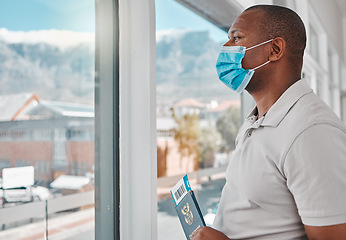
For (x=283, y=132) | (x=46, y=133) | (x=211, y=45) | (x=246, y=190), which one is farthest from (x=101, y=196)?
(x=211, y=45)

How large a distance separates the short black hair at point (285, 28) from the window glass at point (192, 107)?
712 mm

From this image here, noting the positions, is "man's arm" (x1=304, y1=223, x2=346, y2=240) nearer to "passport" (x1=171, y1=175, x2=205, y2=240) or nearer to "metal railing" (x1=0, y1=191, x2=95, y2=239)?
"passport" (x1=171, y1=175, x2=205, y2=240)

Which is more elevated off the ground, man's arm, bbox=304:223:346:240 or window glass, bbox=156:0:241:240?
window glass, bbox=156:0:241:240

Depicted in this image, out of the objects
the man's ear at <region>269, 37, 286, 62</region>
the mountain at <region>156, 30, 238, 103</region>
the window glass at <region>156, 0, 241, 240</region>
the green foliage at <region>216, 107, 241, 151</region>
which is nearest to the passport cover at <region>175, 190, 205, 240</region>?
the man's ear at <region>269, 37, 286, 62</region>

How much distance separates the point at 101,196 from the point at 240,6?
115 cm

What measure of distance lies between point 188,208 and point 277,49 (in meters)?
0.47

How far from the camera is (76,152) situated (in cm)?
101

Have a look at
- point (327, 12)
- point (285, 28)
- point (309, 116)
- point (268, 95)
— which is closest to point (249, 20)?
point (285, 28)

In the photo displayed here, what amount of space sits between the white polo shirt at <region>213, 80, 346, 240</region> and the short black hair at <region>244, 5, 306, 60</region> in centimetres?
10

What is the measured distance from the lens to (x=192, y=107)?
7.19ft

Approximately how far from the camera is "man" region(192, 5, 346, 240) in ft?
2.14

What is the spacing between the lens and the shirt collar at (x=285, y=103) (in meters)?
0.78

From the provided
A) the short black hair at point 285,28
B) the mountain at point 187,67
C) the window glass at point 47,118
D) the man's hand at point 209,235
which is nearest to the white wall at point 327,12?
the mountain at point 187,67

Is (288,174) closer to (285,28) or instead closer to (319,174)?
(319,174)
